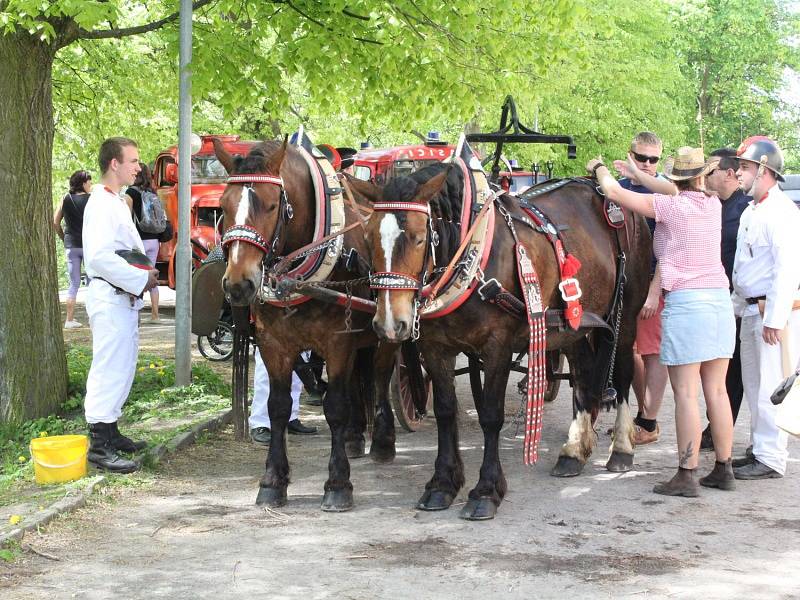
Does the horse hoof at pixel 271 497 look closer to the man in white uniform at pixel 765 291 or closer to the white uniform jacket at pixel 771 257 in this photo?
the man in white uniform at pixel 765 291

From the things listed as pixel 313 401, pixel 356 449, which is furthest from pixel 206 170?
pixel 356 449

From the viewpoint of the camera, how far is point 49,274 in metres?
8.33

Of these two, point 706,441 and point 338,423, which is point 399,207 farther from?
point 706,441

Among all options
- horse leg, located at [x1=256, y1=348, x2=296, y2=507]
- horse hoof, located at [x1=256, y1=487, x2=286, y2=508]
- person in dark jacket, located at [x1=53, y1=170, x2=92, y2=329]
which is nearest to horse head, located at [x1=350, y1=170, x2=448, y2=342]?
horse leg, located at [x1=256, y1=348, x2=296, y2=507]

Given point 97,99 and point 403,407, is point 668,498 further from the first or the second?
point 97,99

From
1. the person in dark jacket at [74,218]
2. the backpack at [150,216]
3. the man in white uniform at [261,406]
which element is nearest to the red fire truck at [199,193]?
the backpack at [150,216]

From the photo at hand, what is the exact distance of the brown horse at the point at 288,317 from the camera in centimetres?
540

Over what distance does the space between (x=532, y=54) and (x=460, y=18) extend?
3.39 ft

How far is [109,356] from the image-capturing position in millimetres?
6629

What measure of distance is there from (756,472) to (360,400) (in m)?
2.65

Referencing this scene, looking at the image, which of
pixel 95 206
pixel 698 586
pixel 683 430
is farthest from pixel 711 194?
pixel 95 206

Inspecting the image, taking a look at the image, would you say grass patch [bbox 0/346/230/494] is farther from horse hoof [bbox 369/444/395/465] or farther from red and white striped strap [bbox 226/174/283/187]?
red and white striped strap [bbox 226/174/283/187]

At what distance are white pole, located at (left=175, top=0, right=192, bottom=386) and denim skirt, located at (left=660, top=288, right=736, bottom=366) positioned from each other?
13.8 feet

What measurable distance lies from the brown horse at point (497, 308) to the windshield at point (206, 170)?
31.9ft
